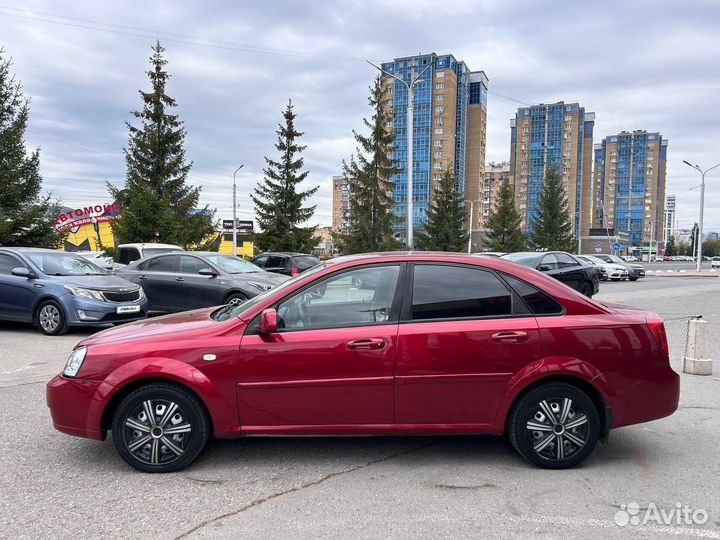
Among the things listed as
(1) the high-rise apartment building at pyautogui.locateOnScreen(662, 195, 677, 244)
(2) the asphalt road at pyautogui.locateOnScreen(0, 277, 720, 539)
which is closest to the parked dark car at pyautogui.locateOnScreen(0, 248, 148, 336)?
(2) the asphalt road at pyautogui.locateOnScreen(0, 277, 720, 539)

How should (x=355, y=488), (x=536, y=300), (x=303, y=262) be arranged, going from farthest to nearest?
(x=303, y=262), (x=536, y=300), (x=355, y=488)

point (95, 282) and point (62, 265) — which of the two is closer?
point (95, 282)

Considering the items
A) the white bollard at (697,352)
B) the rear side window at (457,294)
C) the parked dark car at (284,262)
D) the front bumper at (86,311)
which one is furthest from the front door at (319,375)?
the parked dark car at (284,262)

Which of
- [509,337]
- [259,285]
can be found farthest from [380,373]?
[259,285]

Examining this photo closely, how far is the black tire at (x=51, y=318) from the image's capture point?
9148 millimetres

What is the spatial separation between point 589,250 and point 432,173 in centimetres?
3109

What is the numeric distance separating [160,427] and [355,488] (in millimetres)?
1428

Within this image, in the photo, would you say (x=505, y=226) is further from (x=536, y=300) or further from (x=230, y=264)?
(x=536, y=300)

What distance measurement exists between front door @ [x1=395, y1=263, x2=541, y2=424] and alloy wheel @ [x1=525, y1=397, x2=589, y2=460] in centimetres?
33

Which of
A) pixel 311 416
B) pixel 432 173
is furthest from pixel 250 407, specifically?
pixel 432 173

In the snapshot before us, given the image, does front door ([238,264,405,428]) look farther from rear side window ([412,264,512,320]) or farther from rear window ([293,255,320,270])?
rear window ([293,255,320,270])

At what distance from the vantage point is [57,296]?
9.10 m

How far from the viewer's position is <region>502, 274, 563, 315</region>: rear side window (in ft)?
12.3

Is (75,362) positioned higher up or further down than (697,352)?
higher up
